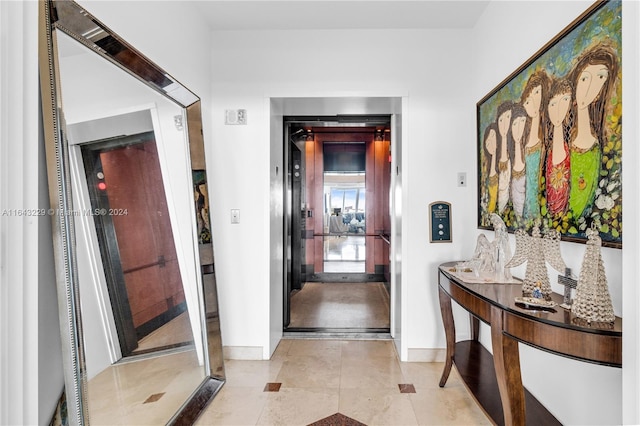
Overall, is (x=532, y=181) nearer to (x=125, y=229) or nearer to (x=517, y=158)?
(x=517, y=158)

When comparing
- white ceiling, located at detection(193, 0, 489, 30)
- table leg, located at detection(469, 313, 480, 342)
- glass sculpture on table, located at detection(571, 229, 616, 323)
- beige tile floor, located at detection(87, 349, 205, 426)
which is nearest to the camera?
glass sculpture on table, located at detection(571, 229, 616, 323)

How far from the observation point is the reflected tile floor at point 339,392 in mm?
1889

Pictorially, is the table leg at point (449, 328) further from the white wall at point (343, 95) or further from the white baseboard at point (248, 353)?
the white baseboard at point (248, 353)

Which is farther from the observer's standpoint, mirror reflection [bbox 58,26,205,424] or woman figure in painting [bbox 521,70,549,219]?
woman figure in painting [bbox 521,70,549,219]

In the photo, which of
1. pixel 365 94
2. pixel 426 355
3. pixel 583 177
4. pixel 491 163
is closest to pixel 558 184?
pixel 583 177

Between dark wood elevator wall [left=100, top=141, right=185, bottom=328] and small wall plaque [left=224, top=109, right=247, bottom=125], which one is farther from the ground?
small wall plaque [left=224, top=109, right=247, bottom=125]

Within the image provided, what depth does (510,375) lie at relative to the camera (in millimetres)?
1388

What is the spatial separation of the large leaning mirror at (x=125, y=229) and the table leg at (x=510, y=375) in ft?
5.43

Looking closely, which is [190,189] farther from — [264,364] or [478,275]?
[478,275]

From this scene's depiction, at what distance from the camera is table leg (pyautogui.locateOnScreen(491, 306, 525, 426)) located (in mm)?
1371

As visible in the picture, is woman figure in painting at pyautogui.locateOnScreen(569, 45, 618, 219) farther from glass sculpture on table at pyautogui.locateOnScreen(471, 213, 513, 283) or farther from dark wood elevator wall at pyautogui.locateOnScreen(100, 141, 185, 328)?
dark wood elevator wall at pyautogui.locateOnScreen(100, 141, 185, 328)

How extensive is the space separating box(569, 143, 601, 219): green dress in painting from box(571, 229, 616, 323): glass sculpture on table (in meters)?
0.20

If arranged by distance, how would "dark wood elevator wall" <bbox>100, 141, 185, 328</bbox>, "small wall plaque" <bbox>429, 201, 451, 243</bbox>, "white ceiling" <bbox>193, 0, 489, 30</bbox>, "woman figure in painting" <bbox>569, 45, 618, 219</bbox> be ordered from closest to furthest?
"woman figure in painting" <bbox>569, 45, 618, 219</bbox>
"dark wood elevator wall" <bbox>100, 141, 185, 328</bbox>
"white ceiling" <bbox>193, 0, 489, 30</bbox>
"small wall plaque" <bbox>429, 201, 451, 243</bbox>
